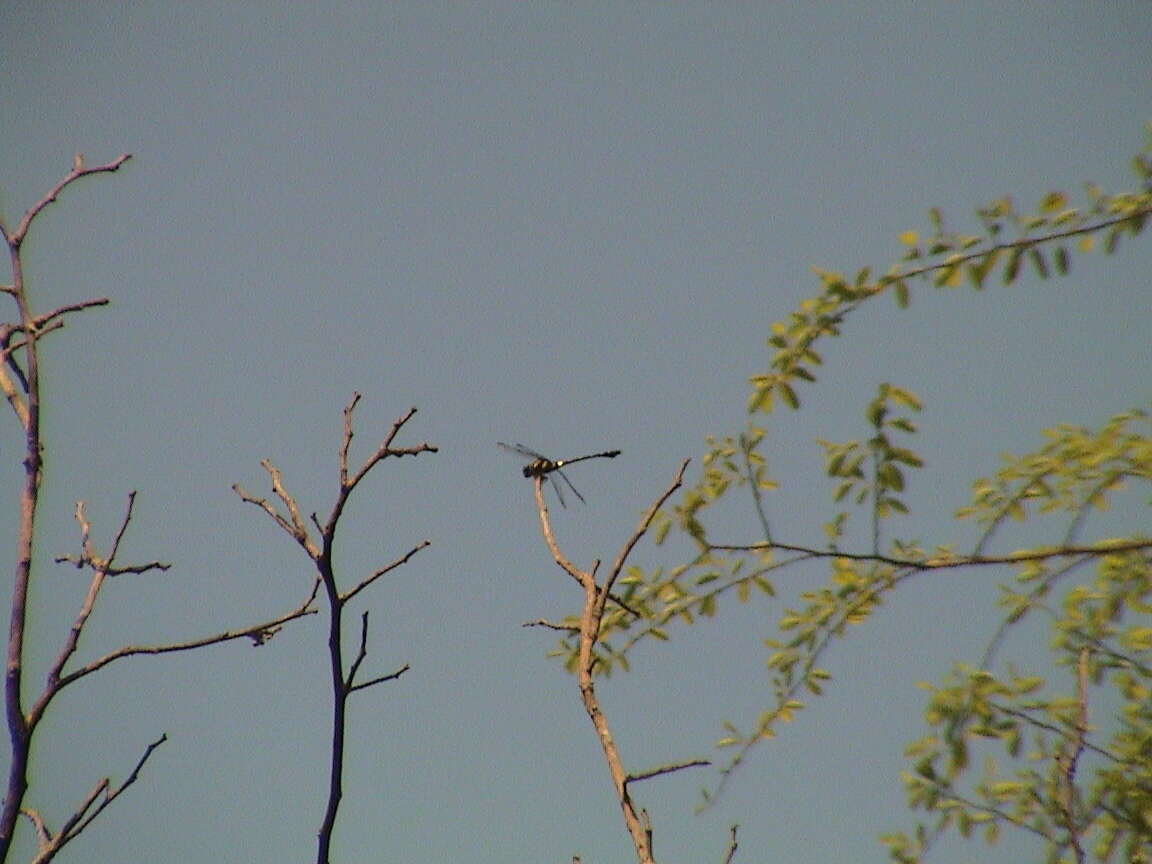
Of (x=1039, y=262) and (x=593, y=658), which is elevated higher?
(x=1039, y=262)

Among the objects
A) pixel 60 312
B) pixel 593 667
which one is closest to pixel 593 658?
pixel 593 667

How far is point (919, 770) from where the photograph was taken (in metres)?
1.99

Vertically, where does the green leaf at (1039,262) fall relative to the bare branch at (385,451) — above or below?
above

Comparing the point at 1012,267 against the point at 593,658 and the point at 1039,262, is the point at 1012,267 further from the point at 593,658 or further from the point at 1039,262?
the point at 593,658

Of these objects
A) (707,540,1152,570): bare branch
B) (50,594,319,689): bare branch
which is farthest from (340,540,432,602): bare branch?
(707,540,1152,570): bare branch

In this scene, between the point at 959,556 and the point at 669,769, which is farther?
the point at 959,556

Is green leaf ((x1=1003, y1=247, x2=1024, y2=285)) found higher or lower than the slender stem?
higher

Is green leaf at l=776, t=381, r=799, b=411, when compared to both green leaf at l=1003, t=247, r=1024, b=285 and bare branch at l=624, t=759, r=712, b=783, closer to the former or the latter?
green leaf at l=1003, t=247, r=1024, b=285

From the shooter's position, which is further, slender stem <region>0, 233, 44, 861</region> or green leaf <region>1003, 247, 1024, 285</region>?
green leaf <region>1003, 247, 1024, 285</region>

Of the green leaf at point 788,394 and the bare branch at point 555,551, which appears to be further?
the green leaf at point 788,394

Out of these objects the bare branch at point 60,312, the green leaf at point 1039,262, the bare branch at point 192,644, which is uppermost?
the green leaf at point 1039,262

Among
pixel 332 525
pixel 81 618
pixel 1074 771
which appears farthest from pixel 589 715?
pixel 1074 771

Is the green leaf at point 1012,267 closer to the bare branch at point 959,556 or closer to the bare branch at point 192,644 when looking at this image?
the bare branch at point 959,556

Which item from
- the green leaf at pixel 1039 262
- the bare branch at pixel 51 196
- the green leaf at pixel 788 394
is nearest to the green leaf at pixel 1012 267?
the green leaf at pixel 1039 262
